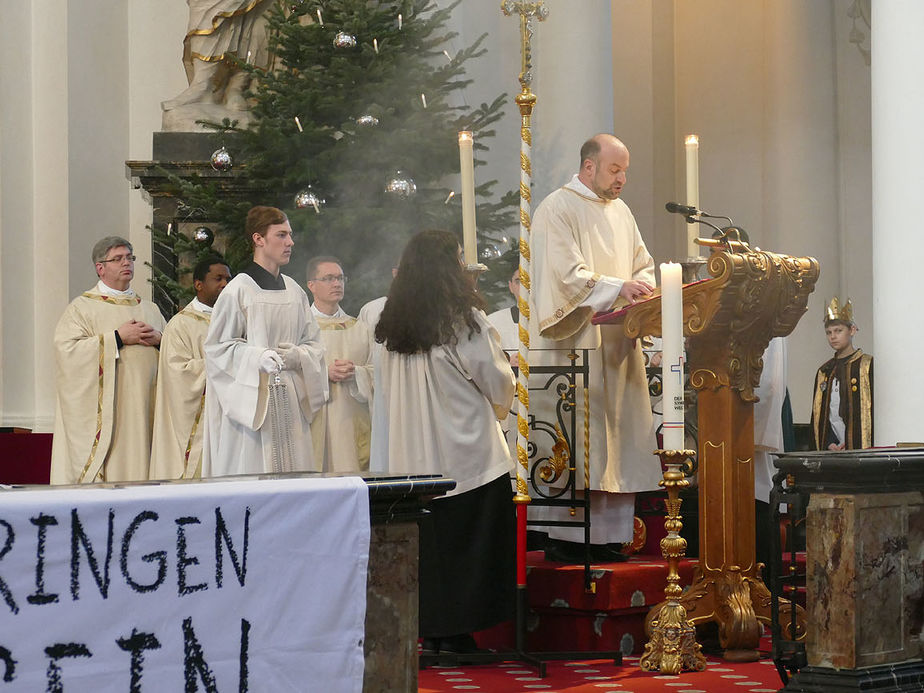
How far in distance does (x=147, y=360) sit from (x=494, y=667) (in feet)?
12.5

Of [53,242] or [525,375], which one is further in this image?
[53,242]

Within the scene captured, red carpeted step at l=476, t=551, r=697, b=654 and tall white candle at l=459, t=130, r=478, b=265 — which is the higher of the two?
tall white candle at l=459, t=130, r=478, b=265

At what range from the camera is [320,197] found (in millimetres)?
9789

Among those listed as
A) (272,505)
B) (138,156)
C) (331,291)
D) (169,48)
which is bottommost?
(272,505)

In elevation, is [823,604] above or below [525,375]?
below

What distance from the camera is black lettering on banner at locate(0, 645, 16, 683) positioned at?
10.0 feet

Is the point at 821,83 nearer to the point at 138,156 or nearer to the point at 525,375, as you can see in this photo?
the point at 138,156

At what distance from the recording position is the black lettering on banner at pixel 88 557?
3.17 metres

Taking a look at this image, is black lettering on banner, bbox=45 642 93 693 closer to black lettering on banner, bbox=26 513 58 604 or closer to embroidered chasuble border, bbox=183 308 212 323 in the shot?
black lettering on banner, bbox=26 513 58 604

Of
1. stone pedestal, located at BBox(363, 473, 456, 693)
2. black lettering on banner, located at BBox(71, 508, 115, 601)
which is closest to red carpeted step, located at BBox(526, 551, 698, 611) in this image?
stone pedestal, located at BBox(363, 473, 456, 693)

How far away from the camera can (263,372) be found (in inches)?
262

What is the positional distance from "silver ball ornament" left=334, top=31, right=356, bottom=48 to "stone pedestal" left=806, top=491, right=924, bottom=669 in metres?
6.22

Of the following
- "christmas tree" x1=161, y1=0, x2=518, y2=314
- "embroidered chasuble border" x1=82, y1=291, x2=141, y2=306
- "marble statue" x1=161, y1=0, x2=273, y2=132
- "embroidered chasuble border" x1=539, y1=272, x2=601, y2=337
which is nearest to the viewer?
"embroidered chasuble border" x1=539, y1=272, x2=601, y2=337

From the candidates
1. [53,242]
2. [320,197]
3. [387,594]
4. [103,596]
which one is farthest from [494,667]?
[53,242]
